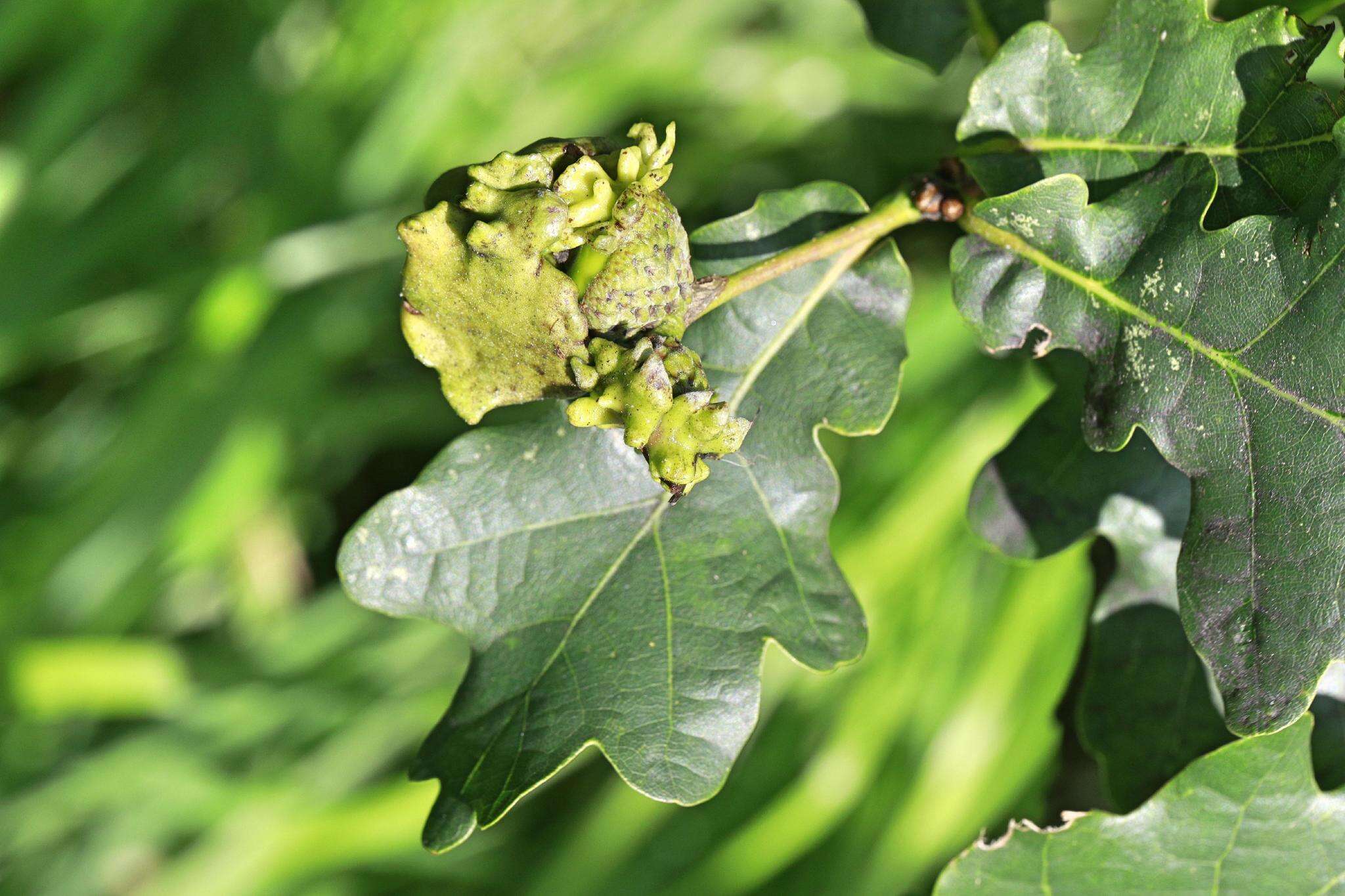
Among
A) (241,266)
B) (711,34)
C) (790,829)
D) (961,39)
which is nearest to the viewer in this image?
(961,39)

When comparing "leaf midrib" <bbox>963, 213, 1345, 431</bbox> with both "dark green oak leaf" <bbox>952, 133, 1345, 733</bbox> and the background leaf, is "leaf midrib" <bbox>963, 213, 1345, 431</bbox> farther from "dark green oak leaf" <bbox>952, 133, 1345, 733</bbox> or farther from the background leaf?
the background leaf

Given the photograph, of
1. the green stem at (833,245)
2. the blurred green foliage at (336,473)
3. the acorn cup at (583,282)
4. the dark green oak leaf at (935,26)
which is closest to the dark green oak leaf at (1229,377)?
the green stem at (833,245)

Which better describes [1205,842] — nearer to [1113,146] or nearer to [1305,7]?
[1113,146]

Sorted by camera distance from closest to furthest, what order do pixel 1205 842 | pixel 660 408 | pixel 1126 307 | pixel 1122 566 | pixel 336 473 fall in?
pixel 660 408, pixel 1126 307, pixel 1205 842, pixel 1122 566, pixel 336 473

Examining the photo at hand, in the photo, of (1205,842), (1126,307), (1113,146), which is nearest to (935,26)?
(1113,146)

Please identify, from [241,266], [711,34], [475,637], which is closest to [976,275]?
[475,637]

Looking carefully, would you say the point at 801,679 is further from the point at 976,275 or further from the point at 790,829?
the point at 976,275
